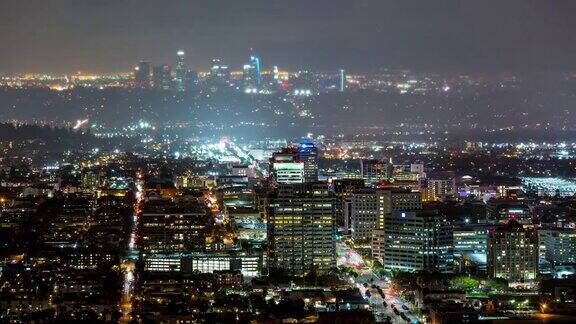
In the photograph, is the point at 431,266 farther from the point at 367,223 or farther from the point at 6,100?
the point at 6,100

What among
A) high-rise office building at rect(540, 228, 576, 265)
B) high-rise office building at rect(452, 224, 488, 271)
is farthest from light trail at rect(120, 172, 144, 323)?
high-rise office building at rect(540, 228, 576, 265)

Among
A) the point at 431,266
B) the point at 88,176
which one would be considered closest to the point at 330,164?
the point at 88,176

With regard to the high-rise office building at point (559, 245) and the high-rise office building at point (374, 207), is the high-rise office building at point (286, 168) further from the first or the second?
the high-rise office building at point (559, 245)

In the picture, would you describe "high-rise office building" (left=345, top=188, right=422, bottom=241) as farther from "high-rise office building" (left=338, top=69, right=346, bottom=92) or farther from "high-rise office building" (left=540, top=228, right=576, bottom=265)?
"high-rise office building" (left=338, top=69, right=346, bottom=92)

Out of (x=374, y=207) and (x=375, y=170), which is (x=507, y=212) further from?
(x=375, y=170)

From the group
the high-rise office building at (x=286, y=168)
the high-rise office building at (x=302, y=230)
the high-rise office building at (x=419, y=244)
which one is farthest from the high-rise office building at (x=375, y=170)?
the high-rise office building at (x=419, y=244)
